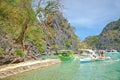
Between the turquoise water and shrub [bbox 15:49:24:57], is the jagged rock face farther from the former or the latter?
the turquoise water

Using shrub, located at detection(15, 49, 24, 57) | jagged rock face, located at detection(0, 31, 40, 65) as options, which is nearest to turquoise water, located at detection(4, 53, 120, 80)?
jagged rock face, located at detection(0, 31, 40, 65)

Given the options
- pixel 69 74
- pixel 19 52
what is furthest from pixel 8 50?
pixel 69 74

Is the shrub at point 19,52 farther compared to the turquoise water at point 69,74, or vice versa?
the shrub at point 19,52

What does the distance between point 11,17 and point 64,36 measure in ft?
343

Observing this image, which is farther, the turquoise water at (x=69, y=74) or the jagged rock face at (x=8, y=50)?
the jagged rock face at (x=8, y=50)

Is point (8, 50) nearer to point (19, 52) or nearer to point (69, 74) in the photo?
point (19, 52)

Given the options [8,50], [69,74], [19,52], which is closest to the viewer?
[69,74]

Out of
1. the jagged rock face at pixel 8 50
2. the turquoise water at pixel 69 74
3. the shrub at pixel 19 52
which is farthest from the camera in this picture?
the shrub at pixel 19 52

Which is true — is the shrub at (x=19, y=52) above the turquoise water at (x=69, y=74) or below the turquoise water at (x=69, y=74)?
above

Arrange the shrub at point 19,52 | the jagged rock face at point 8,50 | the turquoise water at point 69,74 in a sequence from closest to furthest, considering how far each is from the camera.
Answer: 1. the turquoise water at point 69,74
2. the jagged rock face at point 8,50
3. the shrub at point 19,52

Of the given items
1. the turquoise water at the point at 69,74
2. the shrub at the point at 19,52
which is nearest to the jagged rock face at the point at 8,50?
the shrub at the point at 19,52

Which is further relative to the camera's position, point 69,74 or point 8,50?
point 8,50

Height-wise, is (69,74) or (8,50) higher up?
(8,50)

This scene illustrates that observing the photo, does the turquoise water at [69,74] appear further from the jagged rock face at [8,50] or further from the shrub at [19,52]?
the shrub at [19,52]
